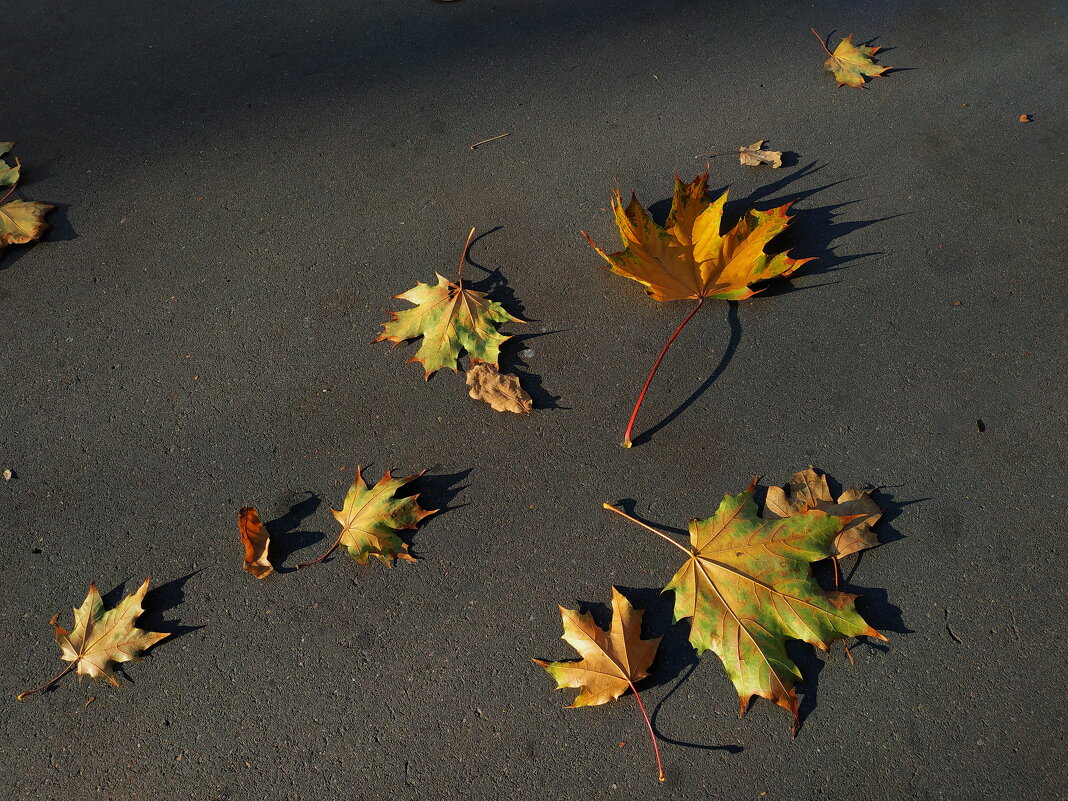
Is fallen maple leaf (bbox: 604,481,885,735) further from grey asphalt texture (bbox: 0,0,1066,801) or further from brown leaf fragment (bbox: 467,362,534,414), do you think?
brown leaf fragment (bbox: 467,362,534,414)

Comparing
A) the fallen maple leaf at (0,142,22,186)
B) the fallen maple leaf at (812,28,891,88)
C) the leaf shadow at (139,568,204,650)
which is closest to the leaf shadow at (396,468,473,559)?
the leaf shadow at (139,568,204,650)

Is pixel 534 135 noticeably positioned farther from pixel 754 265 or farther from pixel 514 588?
pixel 514 588

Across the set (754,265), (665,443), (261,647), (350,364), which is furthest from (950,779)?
(350,364)

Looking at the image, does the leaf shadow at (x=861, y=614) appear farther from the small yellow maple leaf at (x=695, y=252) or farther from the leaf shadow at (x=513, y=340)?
the leaf shadow at (x=513, y=340)

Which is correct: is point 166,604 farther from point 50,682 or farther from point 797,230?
point 797,230

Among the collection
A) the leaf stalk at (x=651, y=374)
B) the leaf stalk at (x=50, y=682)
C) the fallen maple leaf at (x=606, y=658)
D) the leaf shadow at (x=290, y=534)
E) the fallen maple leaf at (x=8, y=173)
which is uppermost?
the fallen maple leaf at (x=8, y=173)

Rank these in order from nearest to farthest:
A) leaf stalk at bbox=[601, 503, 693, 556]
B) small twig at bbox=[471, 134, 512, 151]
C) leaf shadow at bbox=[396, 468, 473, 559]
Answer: leaf stalk at bbox=[601, 503, 693, 556], leaf shadow at bbox=[396, 468, 473, 559], small twig at bbox=[471, 134, 512, 151]

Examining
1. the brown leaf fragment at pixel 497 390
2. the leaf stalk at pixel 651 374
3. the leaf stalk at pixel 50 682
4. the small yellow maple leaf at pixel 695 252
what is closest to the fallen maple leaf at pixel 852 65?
the small yellow maple leaf at pixel 695 252
